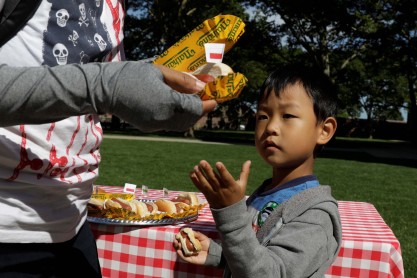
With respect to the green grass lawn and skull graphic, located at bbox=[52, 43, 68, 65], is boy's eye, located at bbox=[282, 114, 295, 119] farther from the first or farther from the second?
the green grass lawn

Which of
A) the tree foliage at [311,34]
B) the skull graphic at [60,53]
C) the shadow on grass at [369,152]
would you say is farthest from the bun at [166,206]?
the tree foliage at [311,34]

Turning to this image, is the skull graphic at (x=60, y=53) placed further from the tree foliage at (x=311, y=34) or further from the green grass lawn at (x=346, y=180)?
the tree foliage at (x=311, y=34)

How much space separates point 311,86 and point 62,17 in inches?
38.5

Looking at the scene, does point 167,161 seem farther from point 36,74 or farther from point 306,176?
point 36,74

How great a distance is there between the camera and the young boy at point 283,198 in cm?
151

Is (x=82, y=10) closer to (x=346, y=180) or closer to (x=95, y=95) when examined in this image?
(x=95, y=95)

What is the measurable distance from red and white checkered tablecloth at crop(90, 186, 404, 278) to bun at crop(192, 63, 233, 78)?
105cm

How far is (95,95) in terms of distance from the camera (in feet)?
2.92

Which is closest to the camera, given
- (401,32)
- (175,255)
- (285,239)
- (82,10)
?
(82,10)

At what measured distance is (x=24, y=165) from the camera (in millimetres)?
1298

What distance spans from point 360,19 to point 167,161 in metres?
13.9

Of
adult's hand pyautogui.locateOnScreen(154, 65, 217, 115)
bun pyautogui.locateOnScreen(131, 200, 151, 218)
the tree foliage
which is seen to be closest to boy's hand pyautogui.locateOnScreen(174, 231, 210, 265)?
bun pyautogui.locateOnScreen(131, 200, 151, 218)

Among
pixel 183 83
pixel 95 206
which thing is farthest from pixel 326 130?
pixel 183 83

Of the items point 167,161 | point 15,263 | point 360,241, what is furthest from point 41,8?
point 167,161
